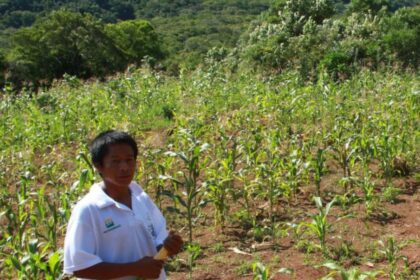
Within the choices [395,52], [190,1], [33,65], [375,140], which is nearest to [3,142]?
[375,140]

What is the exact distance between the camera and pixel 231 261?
154 inches

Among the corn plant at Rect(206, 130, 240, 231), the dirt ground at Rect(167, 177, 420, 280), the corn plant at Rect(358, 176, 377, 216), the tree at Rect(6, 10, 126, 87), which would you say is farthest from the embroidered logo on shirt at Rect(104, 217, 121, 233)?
the tree at Rect(6, 10, 126, 87)

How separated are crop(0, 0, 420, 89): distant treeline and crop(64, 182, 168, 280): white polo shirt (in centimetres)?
750

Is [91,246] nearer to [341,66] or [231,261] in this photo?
[231,261]

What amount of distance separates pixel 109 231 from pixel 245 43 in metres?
14.1

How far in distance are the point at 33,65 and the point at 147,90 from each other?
1685 centimetres

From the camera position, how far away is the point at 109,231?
6.81 feet

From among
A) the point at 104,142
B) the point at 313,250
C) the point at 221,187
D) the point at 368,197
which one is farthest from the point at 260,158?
the point at 104,142

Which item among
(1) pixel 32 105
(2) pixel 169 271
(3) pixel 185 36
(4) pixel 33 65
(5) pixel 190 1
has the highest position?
(5) pixel 190 1

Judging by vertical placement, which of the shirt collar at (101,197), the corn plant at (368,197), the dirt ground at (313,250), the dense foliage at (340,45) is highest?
the dense foliage at (340,45)

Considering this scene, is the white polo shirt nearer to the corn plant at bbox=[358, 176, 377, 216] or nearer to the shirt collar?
the shirt collar

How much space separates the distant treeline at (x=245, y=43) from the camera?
10844 mm

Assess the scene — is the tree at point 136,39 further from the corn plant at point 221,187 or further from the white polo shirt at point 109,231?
the white polo shirt at point 109,231

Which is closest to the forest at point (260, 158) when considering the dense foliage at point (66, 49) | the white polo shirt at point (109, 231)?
the white polo shirt at point (109, 231)
